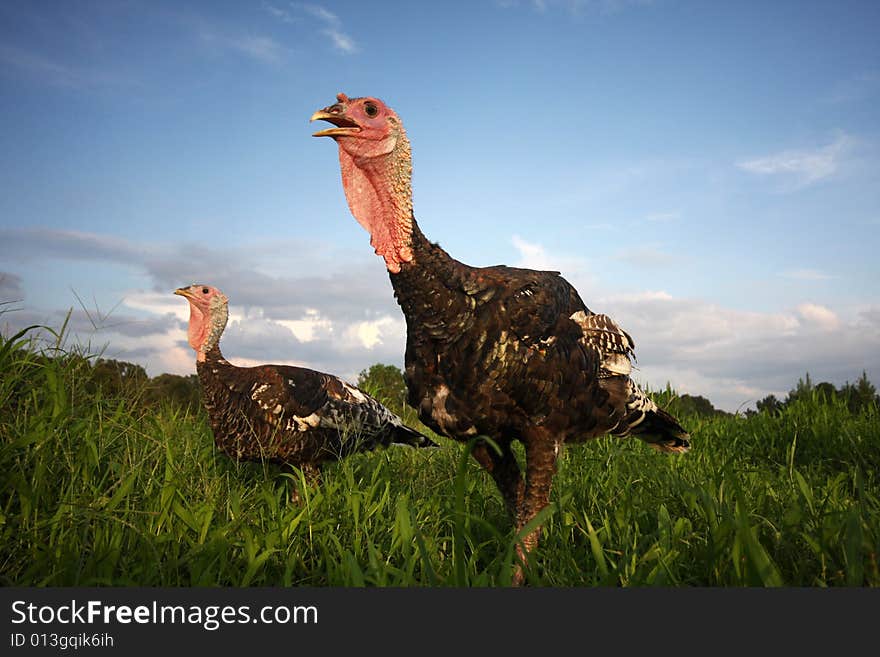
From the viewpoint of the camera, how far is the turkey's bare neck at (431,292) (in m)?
3.36

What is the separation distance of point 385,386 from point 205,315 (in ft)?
13.4

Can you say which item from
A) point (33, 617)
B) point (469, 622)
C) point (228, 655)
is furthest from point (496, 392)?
point (33, 617)

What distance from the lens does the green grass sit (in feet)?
8.02

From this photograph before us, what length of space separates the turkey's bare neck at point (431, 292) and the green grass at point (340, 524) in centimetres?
80

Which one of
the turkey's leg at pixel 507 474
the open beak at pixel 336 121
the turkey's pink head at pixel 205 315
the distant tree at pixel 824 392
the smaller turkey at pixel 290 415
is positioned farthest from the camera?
the distant tree at pixel 824 392

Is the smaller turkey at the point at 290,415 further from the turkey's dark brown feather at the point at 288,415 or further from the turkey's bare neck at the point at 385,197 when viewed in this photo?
the turkey's bare neck at the point at 385,197

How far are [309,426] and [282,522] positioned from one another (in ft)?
7.09

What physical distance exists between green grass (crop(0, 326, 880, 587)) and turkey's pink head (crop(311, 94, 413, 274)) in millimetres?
1350

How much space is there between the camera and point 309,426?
5453 millimetres

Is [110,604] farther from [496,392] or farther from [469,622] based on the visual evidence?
[496,392]

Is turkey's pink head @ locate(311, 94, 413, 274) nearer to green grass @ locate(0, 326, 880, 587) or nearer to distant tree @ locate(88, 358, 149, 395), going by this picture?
green grass @ locate(0, 326, 880, 587)

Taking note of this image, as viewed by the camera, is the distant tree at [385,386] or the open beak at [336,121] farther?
the distant tree at [385,386]

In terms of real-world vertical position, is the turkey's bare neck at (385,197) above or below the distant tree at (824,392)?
above

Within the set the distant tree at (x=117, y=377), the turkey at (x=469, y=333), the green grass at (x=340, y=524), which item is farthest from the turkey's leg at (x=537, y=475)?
the distant tree at (x=117, y=377)
